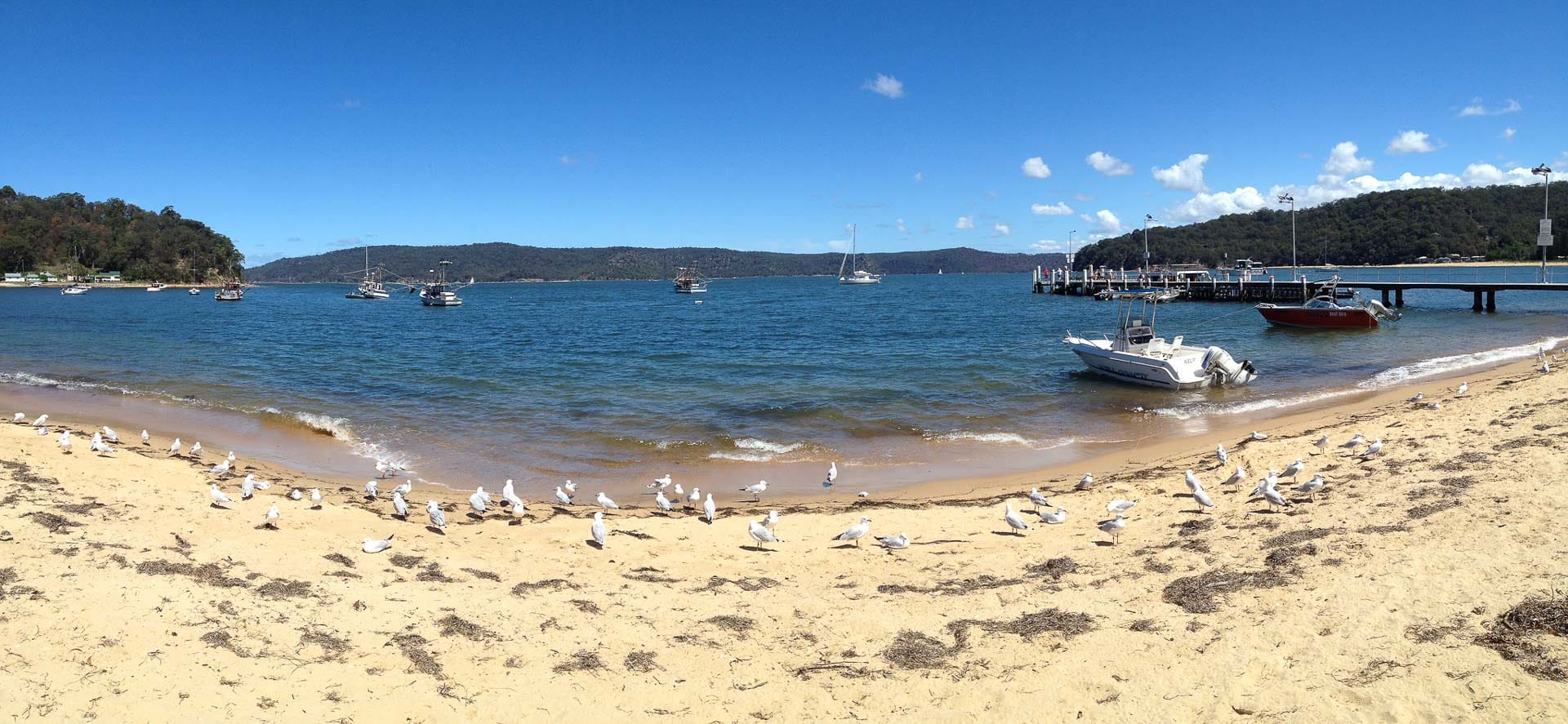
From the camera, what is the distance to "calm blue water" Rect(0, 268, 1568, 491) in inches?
622

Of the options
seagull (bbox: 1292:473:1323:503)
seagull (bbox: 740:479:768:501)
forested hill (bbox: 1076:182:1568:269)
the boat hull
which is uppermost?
forested hill (bbox: 1076:182:1568:269)

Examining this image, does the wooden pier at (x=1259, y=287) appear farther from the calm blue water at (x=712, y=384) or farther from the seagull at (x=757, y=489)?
the seagull at (x=757, y=489)

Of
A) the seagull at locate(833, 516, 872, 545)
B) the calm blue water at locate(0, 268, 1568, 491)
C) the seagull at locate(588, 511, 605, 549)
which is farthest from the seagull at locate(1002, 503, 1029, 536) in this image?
the seagull at locate(588, 511, 605, 549)

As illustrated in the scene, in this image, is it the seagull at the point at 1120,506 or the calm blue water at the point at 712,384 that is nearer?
the seagull at the point at 1120,506

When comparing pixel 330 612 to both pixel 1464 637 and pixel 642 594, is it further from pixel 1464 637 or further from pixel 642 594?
pixel 1464 637

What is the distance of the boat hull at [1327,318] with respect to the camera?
1554 inches

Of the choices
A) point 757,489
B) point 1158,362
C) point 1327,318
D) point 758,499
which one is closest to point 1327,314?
point 1327,318

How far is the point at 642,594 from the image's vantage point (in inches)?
305

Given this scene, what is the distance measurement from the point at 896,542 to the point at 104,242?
191 meters

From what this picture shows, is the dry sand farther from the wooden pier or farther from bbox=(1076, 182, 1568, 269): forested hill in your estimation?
bbox=(1076, 182, 1568, 269): forested hill

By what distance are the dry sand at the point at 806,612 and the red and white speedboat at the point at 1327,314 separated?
34.1 metres

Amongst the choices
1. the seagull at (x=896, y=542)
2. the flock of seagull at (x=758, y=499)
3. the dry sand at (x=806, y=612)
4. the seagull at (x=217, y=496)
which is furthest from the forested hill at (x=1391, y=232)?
the seagull at (x=217, y=496)

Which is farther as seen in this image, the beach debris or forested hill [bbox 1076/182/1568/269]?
forested hill [bbox 1076/182/1568/269]

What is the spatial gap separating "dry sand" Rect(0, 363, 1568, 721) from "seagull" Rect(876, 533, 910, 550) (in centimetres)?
15
